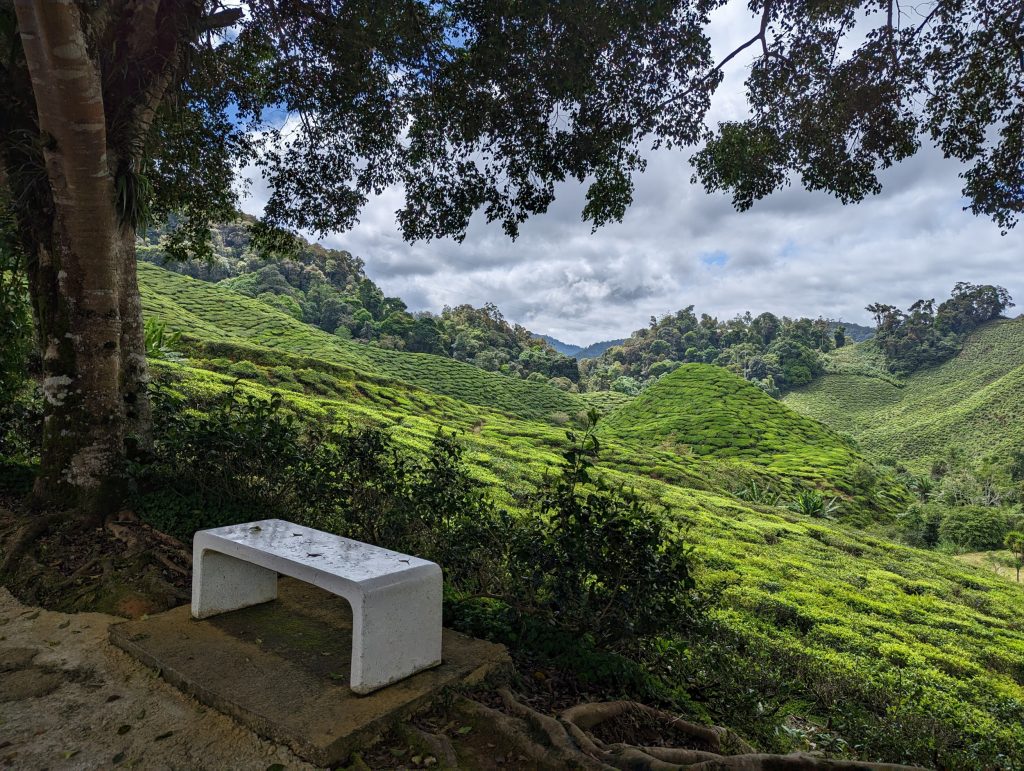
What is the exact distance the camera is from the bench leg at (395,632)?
8.00 feet

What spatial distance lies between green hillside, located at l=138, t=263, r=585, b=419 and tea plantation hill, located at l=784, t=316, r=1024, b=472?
20.5 metres

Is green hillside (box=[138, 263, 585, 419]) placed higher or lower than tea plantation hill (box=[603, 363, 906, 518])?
higher

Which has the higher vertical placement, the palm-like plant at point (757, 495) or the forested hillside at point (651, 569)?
the forested hillside at point (651, 569)

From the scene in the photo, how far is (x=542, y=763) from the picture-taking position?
217 centimetres

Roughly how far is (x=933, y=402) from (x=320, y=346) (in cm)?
4285

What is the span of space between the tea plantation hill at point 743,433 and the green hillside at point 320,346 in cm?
513

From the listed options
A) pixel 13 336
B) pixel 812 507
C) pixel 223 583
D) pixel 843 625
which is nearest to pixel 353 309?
pixel 812 507

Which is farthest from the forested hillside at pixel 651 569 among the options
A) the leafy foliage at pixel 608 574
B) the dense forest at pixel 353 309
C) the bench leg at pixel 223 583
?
the dense forest at pixel 353 309

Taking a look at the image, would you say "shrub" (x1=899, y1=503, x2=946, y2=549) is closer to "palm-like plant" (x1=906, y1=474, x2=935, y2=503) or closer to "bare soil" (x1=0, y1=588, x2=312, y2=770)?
"palm-like plant" (x1=906, y1=474, x2=935, y2=503)

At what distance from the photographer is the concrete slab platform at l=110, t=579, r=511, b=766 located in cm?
227

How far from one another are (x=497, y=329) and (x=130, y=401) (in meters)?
52.0

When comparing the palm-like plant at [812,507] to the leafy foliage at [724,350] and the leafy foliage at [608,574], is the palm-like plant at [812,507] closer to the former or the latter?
the leafy foliage at [608,574]

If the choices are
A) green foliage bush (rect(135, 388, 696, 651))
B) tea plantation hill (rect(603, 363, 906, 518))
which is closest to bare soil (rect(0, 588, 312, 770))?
green foliage bush (rect(135, 388, 696, 651))

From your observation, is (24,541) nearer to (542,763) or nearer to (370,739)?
(370,739)
